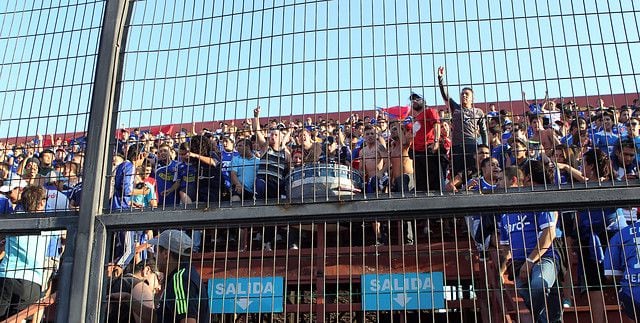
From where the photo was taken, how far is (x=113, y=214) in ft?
12.7

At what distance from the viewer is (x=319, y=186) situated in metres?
3.97

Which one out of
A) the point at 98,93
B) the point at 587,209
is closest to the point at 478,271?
the point at 587,209

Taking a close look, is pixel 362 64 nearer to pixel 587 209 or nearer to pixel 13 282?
pixel 587 209

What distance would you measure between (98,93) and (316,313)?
8.22 ft

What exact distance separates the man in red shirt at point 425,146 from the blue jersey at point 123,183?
1.89 meters

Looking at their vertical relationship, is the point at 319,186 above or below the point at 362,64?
below

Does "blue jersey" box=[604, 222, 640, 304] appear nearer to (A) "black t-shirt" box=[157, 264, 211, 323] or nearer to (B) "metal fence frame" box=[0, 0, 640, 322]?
(B) "metal fence frame" box=[0, 0, 640, 322]

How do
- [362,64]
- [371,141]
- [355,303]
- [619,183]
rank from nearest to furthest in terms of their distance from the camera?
[619,183], [362,64], [355,303], [371,141]

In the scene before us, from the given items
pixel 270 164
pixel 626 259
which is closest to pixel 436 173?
pixel 270 164

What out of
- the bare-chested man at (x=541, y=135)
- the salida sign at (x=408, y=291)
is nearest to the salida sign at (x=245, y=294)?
the salida sign at (x=408, y=291)

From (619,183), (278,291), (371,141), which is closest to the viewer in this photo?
(619,183)

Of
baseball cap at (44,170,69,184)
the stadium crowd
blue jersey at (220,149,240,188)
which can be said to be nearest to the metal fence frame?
the stadium crowd

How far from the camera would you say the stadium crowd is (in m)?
4.02

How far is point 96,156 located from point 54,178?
29.9 inches
